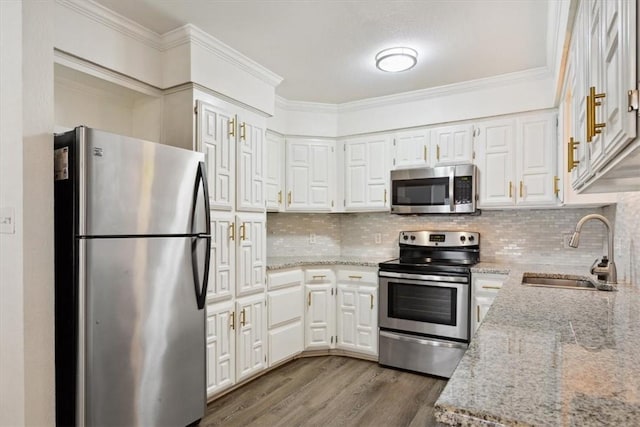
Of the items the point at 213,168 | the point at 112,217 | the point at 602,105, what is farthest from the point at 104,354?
Answer: the point at 602,105

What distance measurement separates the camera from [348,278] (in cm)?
369

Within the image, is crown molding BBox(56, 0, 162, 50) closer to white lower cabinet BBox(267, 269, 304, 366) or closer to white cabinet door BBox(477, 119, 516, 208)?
white lower cabinet BBox(267, 269, 304, 366)

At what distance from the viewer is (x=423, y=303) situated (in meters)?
3.26

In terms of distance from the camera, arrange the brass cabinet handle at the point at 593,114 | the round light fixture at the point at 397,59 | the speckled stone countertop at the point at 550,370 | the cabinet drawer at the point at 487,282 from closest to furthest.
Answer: the speckled stone countertop at the point at 550,370, the brass cabinet handle at the point at 593,114, the round light fixture at the point at 397,59, the cabinet drawer at the point at 487,282

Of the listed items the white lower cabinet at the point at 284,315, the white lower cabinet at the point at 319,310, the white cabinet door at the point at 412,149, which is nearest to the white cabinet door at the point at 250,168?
the white lower cabinet at the point at 284,315

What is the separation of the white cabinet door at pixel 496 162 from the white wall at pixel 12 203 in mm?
3181

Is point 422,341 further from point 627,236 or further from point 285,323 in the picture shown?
point 627,236

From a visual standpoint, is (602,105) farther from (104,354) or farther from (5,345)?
(5,345)

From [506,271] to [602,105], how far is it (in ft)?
7.13

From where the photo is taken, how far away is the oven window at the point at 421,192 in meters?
3.41

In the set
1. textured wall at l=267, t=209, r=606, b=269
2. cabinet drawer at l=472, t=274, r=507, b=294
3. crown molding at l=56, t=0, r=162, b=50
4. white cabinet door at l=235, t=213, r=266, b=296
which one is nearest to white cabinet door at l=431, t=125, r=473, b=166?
textured wall at l=267, t=209, r=606, b=269

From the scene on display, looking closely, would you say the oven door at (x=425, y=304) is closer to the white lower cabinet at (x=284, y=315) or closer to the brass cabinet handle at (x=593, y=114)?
the white lower cabinet at (x=284, y=315)

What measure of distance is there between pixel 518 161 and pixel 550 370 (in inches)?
106

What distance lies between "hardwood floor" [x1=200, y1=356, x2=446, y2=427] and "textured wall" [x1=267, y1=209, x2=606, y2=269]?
1239mm
